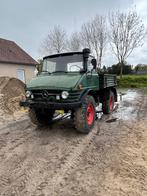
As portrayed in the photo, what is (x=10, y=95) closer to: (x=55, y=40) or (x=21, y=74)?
(x=21, y=74)

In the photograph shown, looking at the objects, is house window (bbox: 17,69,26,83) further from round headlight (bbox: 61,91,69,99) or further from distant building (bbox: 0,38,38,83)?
round headlight (bbox: 61,91,69,99)

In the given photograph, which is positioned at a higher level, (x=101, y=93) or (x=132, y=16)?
(x=132, y=16)

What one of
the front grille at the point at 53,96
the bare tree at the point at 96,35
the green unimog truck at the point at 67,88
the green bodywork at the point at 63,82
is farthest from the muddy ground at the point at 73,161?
the bare tree at the point at 96,35

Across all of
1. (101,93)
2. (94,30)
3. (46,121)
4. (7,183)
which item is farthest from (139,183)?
(94,30)

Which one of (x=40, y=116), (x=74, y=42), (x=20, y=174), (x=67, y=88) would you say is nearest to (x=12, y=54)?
(x=74, y=42)

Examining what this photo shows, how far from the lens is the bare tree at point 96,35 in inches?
1130

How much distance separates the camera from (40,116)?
6.31 m

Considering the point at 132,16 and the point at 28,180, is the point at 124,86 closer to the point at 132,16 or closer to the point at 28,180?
the point at 132,16

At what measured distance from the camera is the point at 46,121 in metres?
6.58

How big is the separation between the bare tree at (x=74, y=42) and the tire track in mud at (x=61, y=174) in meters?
26.6

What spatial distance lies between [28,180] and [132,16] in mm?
26882

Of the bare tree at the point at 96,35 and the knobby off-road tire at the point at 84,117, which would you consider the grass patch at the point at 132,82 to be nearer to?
the bare tree at the point at 96,35

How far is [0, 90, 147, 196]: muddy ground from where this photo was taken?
9.70ft

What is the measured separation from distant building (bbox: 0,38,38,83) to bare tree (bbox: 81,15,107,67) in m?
11.5
